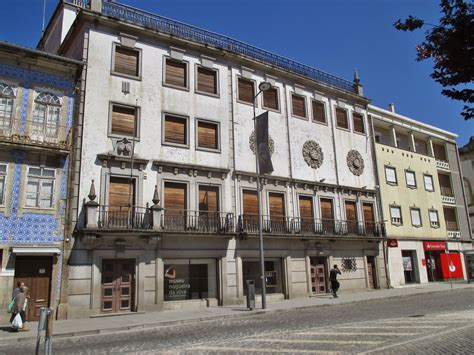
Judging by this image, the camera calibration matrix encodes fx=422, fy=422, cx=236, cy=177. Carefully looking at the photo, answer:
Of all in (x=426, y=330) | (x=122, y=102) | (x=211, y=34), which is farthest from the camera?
(x=211, y=34)

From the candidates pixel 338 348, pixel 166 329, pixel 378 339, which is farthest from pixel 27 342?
pixel 378 339

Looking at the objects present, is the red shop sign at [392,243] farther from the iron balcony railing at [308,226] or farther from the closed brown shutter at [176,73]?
the closed brown shutter at [176,73]

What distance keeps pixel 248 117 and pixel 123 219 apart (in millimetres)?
9403

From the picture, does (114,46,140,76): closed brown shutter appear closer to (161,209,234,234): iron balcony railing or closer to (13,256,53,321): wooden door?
(161,209,234,234): iron balcony railing

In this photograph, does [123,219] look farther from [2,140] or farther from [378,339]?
[378,339]

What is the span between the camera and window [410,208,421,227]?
31.3m

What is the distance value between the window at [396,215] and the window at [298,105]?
Answer: 9.87 m

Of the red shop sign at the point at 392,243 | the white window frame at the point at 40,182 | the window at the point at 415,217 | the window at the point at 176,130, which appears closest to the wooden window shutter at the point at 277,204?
the window at the point at 176,130

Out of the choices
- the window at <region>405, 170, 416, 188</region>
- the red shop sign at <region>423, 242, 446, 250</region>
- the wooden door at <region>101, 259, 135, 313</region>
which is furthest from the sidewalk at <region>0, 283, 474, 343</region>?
the window at <region>405, 170, 416, 188</region>

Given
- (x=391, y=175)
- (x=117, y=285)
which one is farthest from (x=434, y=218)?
(x=117, y=285)

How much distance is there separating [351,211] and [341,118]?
6.37 metres

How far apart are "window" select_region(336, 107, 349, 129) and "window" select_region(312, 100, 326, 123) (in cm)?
135

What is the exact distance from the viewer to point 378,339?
30.6 ft

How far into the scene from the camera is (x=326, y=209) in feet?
84.1
